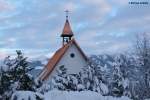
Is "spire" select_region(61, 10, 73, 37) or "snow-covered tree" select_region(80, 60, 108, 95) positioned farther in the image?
"spire" select_region(61, 10, 73, 37)

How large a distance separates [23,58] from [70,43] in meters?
38.9

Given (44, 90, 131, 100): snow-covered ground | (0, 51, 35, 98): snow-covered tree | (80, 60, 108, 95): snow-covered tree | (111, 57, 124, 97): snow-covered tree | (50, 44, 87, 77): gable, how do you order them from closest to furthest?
1. (0, 51, 35, 98): snow-covered tree
2. (44, 90, 131, 100): snow-covered ground
3. (80, 60, 108, 95): snow-covered tree
4. (111, 57, 124, 97): snow-covered tree
5. (50, 44, 87, 77): gable

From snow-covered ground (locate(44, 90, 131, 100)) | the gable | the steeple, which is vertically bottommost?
snow-covered ground (locate(44, 90, 131, 100))

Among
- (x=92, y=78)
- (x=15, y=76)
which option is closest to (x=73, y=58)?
(x=92, y=78)

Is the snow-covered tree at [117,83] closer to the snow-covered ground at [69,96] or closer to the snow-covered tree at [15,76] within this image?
the snow-covered ground at [69,96]

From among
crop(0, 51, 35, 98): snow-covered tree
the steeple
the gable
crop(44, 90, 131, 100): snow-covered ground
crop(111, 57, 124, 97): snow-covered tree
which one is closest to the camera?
crop(0, 51, 35, 98): snow-covered tree

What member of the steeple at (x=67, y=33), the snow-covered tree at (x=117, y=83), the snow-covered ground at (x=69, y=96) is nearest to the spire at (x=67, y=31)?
the steeple at (x=67, y=33)

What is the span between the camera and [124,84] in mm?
12297

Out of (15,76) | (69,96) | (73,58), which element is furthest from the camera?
(73,58)

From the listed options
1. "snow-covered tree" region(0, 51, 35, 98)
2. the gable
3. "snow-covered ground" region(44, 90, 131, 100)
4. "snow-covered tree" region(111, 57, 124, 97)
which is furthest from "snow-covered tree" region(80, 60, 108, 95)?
the gable

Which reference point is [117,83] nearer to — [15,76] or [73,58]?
[15,76]

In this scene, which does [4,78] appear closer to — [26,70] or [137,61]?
[26,70]

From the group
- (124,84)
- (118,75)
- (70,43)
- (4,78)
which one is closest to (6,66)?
(4,78)

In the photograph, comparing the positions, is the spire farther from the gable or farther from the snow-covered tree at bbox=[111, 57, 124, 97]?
the snow-covered tree at bbox=[111, 57, 124, 97]
